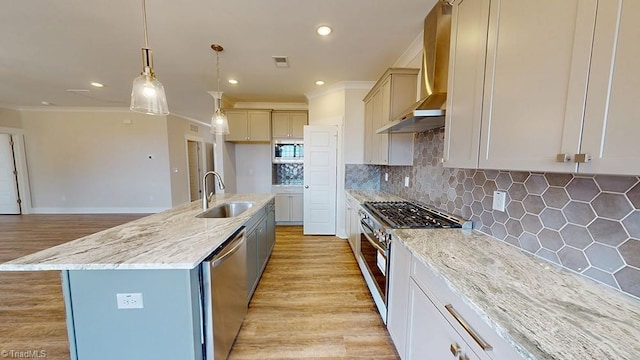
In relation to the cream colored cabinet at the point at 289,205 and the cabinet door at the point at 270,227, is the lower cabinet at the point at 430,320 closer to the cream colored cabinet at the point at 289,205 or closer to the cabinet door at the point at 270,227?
the cabinet door at the point at 270,227

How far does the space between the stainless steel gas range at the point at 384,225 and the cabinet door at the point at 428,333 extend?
1.35ft

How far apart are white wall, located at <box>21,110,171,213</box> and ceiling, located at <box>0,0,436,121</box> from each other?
1.69 meters

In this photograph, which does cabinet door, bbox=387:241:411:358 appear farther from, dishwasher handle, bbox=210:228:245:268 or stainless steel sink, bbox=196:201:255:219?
stainless steel sink, bbox=196:201:255:219

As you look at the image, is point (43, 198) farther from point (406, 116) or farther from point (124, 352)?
point (406, 116)

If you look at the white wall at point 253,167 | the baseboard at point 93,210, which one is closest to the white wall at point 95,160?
the baseboard at point 93,210

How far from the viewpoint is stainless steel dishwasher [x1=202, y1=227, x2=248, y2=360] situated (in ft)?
4.35

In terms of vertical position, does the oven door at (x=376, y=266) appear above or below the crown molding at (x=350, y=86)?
below

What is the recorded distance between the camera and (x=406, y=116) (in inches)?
68.3

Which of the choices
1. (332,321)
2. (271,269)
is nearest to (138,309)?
(332,321)

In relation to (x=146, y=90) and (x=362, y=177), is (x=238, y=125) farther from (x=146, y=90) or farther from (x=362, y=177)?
(x=146, y=90)

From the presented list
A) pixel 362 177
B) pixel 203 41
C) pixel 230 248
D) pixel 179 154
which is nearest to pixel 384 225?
pixel 230 248

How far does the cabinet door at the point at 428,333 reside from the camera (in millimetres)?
986

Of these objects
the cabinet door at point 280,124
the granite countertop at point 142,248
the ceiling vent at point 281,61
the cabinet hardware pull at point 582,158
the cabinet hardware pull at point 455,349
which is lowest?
the cabinet hardware pull at point 455,349

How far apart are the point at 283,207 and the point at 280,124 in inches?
71.9
